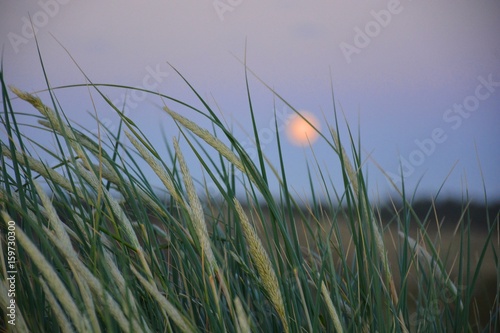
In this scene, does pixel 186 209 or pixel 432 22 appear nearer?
pixel 186 209

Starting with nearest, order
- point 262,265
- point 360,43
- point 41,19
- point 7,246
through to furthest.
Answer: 1. point 262,265
2. point 7,246
3. point 41,19
4. point 360,43

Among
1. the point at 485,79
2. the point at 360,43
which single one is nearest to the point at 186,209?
the point at 360,43

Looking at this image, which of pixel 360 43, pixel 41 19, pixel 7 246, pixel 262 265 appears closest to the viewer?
pixel 262 265

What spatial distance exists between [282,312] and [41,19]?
1.28m

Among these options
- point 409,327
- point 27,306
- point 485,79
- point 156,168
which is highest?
point 485,79

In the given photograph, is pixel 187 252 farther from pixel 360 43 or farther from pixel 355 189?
pixel 360 43

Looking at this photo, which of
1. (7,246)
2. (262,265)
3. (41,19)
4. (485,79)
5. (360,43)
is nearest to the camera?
(262,265)

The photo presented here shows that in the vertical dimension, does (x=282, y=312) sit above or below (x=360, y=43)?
below

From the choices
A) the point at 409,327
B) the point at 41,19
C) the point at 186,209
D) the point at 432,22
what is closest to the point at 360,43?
the point at 432,22

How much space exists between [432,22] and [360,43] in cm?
34

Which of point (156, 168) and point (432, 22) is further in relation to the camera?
point (432, 22)

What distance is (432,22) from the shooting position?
2002 mm

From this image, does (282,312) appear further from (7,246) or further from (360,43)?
(360,43)

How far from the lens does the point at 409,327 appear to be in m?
0.85
